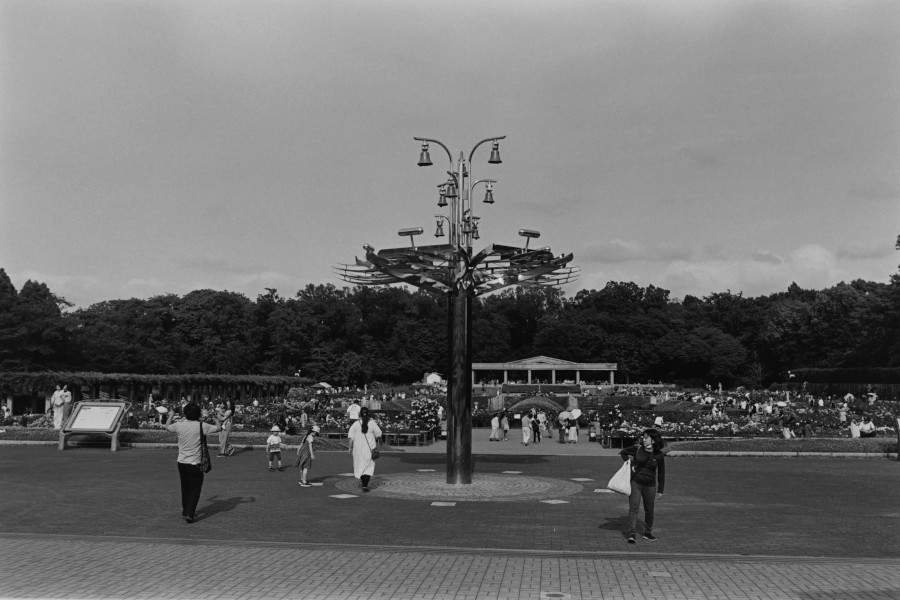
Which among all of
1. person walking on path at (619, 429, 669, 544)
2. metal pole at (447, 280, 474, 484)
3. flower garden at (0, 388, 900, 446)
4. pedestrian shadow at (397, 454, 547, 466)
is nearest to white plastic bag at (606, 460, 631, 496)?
person walking on path at (619, 429, 669, 544)

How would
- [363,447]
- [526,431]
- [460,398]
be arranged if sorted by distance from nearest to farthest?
[363,447], [460,398], [526,431]

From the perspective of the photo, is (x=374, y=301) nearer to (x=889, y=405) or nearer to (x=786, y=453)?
(x=889, y=405)

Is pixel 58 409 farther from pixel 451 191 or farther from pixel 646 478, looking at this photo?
pixel 646 478

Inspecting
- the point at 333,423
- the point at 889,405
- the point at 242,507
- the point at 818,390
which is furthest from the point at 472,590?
the point at 818,390

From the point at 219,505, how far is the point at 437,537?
4.76m

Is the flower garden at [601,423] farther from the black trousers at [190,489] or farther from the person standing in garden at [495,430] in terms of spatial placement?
the black trousers at [190,489]

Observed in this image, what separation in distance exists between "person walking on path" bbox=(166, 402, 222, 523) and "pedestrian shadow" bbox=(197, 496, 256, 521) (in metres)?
0.50

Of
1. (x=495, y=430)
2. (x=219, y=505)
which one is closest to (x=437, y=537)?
(x=219, y=505)

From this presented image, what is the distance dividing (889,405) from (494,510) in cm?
4058

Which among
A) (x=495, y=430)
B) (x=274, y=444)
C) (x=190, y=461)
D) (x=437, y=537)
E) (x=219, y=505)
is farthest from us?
(x=495, y=430)

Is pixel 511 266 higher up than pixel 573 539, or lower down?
higher up

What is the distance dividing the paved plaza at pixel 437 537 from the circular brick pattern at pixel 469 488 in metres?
0.07

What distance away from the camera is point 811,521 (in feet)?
43.9

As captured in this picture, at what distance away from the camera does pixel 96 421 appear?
1082 inches
